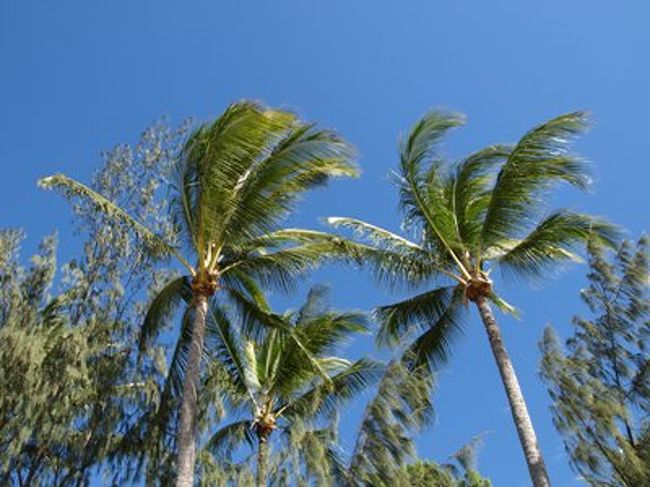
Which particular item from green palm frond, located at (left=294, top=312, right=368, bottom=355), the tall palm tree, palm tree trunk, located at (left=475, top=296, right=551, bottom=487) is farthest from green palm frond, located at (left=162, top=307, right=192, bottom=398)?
palm tree trunk, located at (left=475, top=296, right=551, bottom=487)

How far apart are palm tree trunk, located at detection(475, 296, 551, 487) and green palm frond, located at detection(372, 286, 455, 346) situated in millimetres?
1212

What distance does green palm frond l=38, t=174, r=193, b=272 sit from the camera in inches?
496

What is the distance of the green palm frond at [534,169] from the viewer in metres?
12.9

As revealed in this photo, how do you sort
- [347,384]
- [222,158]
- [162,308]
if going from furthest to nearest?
1. [347,384]
2. [162,308]
3. [222,158]

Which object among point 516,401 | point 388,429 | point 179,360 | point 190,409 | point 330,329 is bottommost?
point 388,429

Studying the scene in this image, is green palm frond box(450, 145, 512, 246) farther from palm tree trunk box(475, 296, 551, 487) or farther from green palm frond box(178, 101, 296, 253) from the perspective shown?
green palm frond box(178, 101, 296, 253)

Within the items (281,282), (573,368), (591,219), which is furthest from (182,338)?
(591,219)

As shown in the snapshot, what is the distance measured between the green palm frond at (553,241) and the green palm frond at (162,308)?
567 centimetres

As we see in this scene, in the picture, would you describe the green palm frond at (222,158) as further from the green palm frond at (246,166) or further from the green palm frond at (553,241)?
the green palm frond at (553,241)

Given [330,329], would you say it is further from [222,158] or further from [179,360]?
[222,158]

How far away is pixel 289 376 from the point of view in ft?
54.8

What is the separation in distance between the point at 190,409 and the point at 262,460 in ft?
12.8

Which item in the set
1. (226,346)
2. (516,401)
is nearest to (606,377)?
(516,401)

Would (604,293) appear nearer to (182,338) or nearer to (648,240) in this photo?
(648,240)
